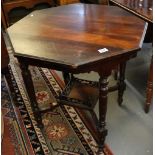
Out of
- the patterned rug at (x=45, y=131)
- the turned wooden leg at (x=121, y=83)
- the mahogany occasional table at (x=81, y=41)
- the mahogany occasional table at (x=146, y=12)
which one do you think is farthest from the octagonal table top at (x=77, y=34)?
the patterned rug at (x=45, y=131)

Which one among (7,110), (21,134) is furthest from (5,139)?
(7,110)

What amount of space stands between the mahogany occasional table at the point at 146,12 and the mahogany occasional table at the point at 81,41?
0.11 metres

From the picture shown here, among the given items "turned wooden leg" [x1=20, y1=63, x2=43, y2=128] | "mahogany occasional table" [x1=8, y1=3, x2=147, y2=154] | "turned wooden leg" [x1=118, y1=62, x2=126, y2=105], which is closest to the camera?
"mahogany occasional table" [x1=8, y1=3, x2=147, y2=154]

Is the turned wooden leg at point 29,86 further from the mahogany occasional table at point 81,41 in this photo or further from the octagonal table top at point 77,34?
the octagonal table top at point 77,34

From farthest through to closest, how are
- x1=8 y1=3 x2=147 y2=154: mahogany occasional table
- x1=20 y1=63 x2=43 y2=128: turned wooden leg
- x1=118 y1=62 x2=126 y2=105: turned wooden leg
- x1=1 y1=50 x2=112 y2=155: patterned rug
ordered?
1. x1=118 y1=62 x2=126 y2=105: turned wooden leg
2. x1=1 y1=50 x2=112 y2=155: patterned rug
3. x1=20 y1=63 x2=43 y2=128: turned wooden leg
4. x1=8 y1=3 x2=147 y2=154: mahogany occasional table

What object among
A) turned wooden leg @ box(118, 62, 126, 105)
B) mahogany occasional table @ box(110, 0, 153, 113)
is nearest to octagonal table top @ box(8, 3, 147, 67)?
mahogany occasional table @ box(110, 0, 153, 113)

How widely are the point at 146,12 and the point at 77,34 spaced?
55 cm

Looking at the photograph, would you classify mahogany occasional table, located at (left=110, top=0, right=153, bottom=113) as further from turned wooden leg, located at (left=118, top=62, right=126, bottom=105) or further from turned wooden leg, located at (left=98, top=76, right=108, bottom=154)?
turned wooden leg, located at (left=98, top=76, right=108, bottom=154)

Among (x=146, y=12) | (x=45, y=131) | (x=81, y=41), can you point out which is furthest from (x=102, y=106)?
(x=146, y=12)

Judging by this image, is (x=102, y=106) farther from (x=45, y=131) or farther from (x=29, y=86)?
(x=45, y=131)

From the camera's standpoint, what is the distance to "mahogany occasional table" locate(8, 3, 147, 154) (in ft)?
3.42

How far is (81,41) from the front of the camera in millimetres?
1151

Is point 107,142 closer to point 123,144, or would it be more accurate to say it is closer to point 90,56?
point 123,144

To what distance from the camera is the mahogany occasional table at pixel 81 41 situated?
3.42ft
